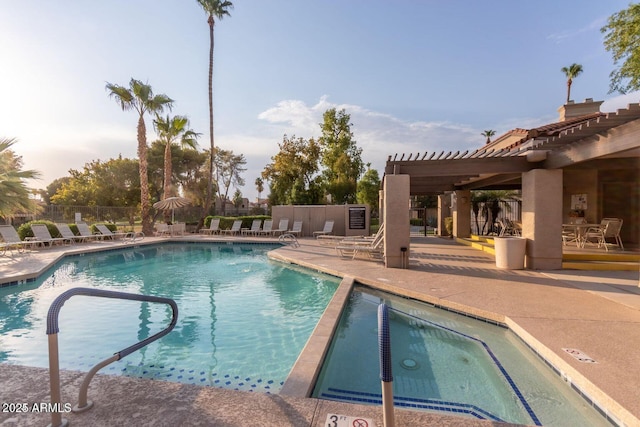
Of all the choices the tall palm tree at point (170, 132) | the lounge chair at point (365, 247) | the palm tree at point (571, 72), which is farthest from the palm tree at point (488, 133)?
the lounge chair at point (365, 247)

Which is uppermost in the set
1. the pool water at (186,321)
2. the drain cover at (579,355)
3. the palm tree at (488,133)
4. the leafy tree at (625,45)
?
the palm tree at (488,133)

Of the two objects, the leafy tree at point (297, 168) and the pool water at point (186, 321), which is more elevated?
the leafy tree at point (297, 168)

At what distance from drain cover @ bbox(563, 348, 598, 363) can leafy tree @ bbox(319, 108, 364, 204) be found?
81.5ft

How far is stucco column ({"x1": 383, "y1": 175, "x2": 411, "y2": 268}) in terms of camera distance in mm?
8102

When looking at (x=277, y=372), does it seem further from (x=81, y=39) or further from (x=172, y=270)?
(x=81, y=39)

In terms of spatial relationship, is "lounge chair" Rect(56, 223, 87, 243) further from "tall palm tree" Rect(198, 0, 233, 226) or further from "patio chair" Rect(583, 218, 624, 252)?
"patio chair" Rect(583, 218, 624, 252)

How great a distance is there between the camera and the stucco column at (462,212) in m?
14.4

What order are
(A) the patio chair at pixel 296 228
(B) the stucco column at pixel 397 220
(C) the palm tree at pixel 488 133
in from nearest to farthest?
(B) the stucco column at pixel 397 220, (A) the patio chair at pixel 296 228, (C) the palm tree at pixel 488 133

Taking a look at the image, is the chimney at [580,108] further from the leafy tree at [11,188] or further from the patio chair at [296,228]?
the leafy tree at [11,188]

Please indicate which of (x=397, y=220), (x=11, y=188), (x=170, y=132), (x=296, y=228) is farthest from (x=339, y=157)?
(x=11, y=188)

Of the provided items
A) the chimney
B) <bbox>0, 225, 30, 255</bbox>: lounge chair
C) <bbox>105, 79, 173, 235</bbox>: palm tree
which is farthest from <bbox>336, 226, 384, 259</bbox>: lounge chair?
<bbox>105, 79, 173, 235</bbox>: palm tree

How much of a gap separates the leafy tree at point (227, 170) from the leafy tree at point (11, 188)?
33.2 m

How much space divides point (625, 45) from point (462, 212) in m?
9.59

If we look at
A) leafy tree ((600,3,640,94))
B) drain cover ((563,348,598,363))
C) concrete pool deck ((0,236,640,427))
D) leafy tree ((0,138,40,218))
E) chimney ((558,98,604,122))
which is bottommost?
drain cover ((563,348,598,363))
